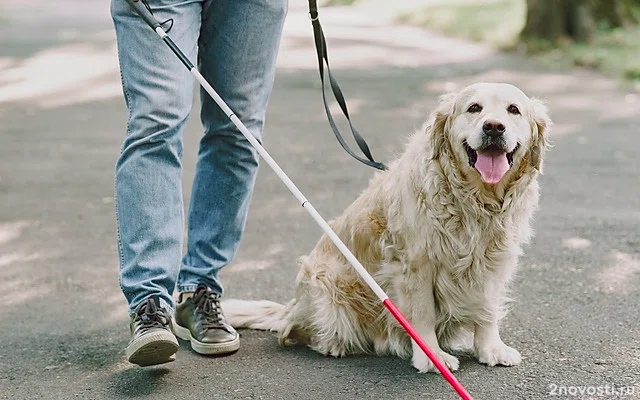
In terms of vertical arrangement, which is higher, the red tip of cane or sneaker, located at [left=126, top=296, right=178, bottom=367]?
the red tip of cane

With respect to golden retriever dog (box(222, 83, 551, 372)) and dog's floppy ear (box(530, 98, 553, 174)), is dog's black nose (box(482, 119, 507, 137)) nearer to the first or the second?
golden retriever dog (box(222, 83, 551, 372))

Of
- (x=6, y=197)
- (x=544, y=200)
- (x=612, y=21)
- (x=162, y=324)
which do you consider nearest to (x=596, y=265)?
(x=544, y=200)

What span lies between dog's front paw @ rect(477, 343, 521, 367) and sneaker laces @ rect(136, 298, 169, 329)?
130cm

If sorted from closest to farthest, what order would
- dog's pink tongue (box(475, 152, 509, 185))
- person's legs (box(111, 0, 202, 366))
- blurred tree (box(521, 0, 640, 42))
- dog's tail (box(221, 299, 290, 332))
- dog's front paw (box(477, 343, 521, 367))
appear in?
person's legs (box(111, 0, 202, 366)), dog's pink tongue (box(475, 152, 509, 185)), dog's front paw (box(477, 343, 521, 367)), dog's tail (box(221, 299, 290, 332)), blurred tree (box(521, 0, 640, 42))

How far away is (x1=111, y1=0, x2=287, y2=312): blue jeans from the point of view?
3652mm

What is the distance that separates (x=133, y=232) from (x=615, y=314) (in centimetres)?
226

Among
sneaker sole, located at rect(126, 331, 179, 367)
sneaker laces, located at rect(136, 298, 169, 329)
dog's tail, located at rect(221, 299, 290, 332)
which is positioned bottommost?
dog's tail, located at rect(221, 299, 290, 332)

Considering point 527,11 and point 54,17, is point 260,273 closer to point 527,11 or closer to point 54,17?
point 527,11

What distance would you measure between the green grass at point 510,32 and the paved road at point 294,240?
0.55 m

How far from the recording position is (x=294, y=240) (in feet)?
19.5

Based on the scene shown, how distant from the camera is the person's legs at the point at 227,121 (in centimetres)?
392

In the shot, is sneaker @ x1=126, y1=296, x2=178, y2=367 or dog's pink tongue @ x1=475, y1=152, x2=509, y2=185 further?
dog's pink tongue @ x1=475, y1=152, x2=509, y2=185

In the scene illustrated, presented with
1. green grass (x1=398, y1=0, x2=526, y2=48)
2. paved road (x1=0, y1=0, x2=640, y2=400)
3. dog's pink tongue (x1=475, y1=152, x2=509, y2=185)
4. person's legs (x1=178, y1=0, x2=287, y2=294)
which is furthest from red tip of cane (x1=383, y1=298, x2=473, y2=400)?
green grass (x1=398, y1=0, x2=526, y2=48)

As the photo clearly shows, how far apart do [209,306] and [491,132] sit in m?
1.41
